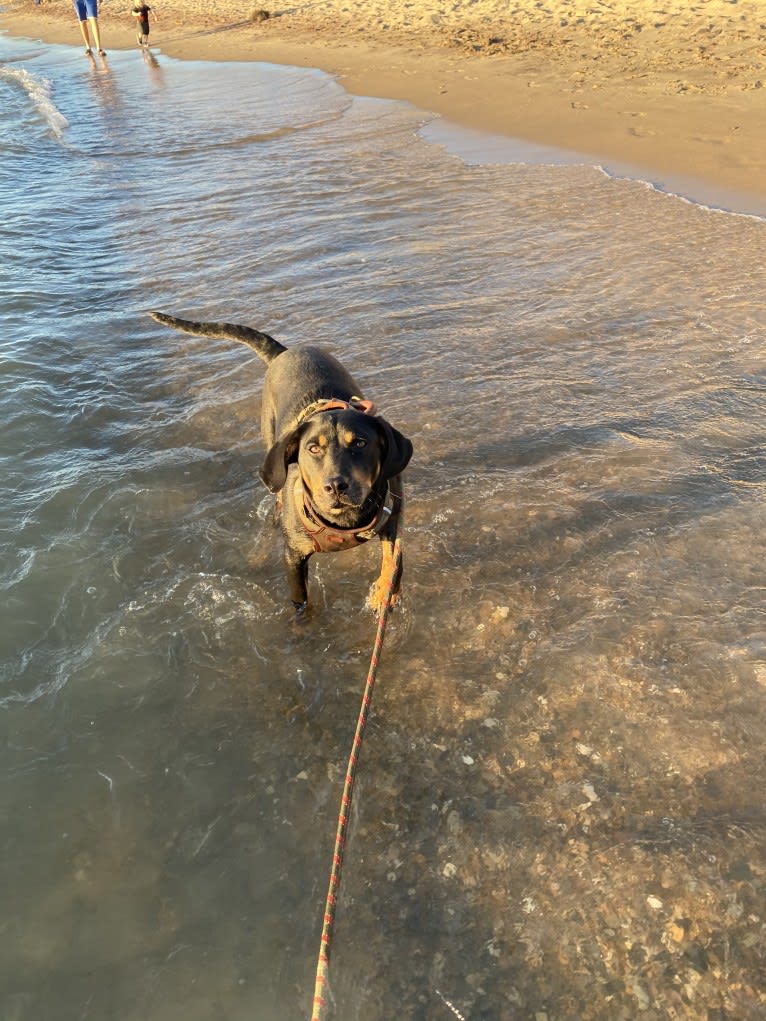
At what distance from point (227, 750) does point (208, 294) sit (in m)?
6.23

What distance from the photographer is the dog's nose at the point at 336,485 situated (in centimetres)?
315

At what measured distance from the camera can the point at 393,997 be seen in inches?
93.4

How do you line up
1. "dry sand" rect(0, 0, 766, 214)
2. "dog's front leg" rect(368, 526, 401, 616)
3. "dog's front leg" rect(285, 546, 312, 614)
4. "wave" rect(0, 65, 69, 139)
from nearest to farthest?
"dog's front leg" rect(368, 526, 401, 616) < "dog's front leg" rect(285, 546, 312, 614) < "dry sand" rect(0, 0, 766, 214) < "wave" rect(0, 65, 69, 139)

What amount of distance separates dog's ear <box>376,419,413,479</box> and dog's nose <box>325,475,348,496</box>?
233 mm

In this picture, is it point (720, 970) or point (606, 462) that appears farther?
point (606, 462)

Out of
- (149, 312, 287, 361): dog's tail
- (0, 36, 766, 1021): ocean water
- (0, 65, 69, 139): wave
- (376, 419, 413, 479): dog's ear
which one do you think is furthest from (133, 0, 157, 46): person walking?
(376, 419, 413, 479): dog's ear

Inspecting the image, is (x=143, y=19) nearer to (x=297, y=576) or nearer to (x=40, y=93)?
(x=40, y=93)

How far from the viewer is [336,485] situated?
316 centimetres

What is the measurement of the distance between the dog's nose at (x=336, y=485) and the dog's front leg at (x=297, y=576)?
2.12 ft

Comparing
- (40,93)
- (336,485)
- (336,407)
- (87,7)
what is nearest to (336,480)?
(336,485)

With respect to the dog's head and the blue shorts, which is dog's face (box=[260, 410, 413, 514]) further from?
the blue shorts

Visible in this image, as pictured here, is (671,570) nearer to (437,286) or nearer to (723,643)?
(723,643)

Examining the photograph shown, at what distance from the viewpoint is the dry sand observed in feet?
36.5

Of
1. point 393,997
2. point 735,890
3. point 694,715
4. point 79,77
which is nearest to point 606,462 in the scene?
point 694,715
